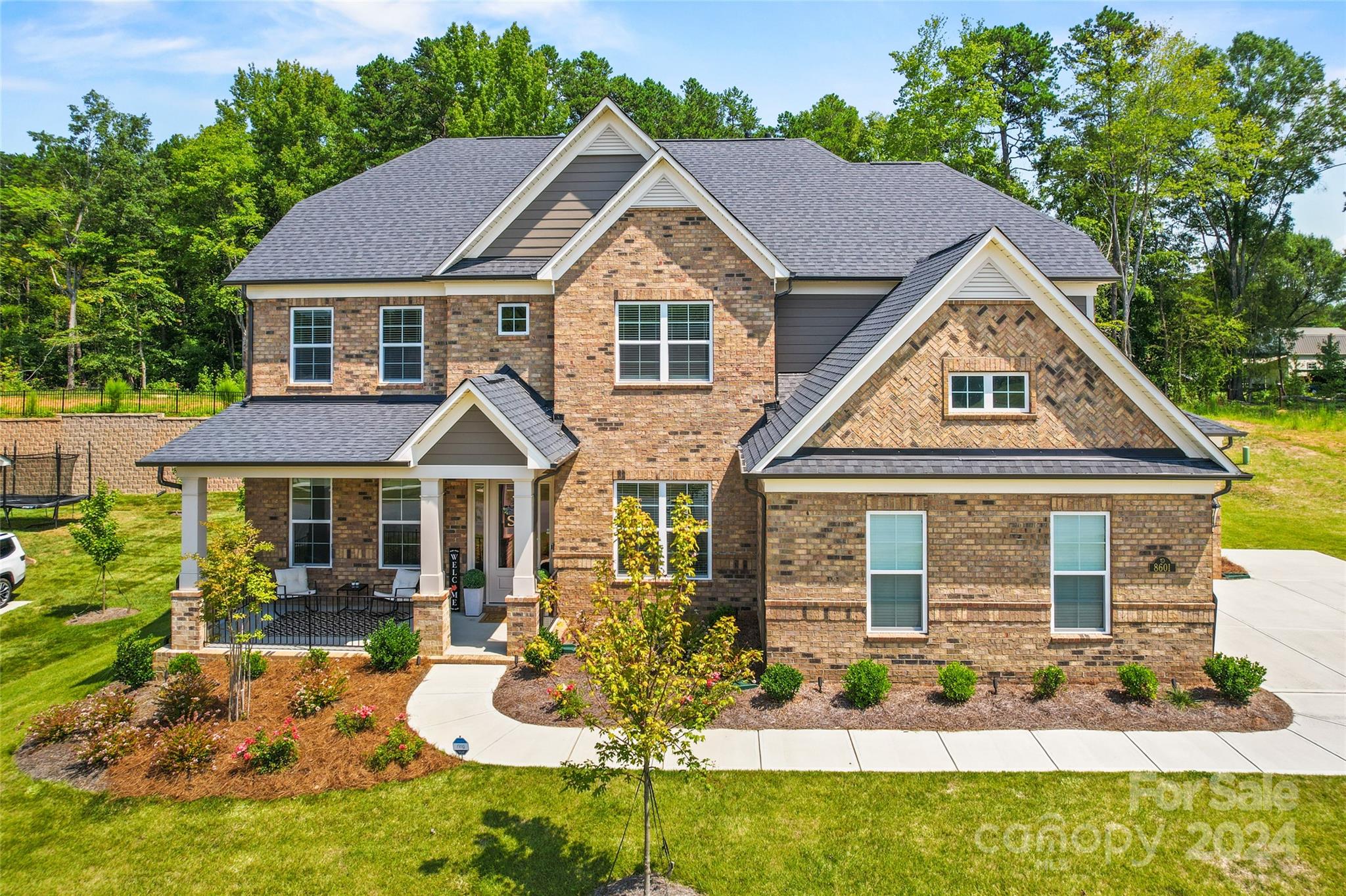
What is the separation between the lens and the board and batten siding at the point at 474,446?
45.2ft

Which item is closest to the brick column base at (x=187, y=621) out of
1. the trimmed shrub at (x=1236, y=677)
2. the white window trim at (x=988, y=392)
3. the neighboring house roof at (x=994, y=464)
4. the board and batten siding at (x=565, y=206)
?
the board and batten siding at (x=565, y=206)

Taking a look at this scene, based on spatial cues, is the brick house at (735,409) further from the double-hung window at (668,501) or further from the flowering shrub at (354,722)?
the flowering shrub at (354,722)

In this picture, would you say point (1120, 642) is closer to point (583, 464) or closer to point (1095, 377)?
point (1095, 377)

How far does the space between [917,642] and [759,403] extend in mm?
5483

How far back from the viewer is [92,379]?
4456 cm

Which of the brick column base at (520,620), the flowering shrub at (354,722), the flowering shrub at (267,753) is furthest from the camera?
the brick column base at (520,620)

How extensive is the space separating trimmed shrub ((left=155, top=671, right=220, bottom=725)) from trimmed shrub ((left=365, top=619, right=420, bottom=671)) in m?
2.41

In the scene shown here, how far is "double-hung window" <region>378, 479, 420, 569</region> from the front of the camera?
16.8 m

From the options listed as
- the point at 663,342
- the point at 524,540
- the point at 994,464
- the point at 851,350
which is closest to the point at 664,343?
the point at 663,342

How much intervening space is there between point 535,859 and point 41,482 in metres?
29.2

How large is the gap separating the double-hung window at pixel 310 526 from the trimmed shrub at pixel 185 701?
199 inches

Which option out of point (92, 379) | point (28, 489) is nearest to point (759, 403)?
point (28, 489)

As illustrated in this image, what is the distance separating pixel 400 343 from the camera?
17.1 m

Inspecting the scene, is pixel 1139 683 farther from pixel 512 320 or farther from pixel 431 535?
pixel 512 320
